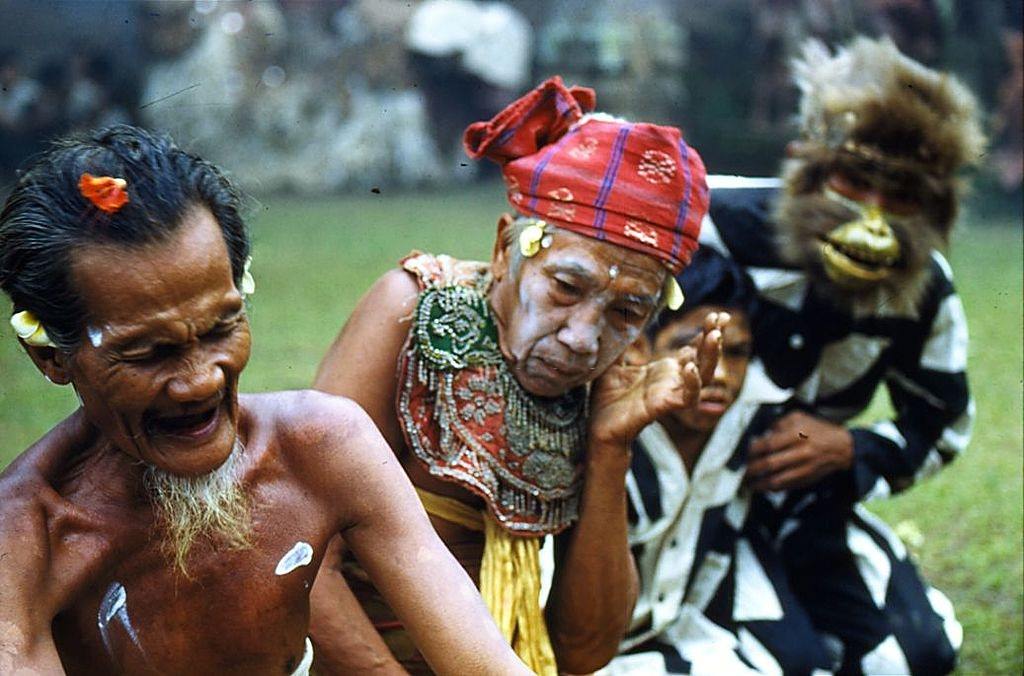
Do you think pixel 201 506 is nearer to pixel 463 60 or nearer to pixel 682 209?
pixel 682 209

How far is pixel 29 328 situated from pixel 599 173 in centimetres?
130

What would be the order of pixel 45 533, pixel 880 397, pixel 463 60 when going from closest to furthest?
pixel 45 533
pixel 880 397
pixel 463 60

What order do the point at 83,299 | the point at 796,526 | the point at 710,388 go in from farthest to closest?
the point at 796,526
the point at 710,388
the point at 83,299

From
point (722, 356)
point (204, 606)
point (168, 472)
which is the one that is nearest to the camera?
point (168, 472)

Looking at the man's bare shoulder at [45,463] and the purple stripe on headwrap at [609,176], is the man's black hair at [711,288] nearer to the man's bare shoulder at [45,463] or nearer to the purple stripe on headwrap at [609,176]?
the purple stripe on headwrap at [609,176]

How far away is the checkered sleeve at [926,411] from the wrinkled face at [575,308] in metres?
1.64

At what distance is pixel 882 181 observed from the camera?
4.00m

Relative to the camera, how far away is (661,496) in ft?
12.2

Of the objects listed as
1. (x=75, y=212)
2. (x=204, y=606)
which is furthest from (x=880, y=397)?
(x=75, y=212)

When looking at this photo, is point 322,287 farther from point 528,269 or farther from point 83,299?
point 83,299

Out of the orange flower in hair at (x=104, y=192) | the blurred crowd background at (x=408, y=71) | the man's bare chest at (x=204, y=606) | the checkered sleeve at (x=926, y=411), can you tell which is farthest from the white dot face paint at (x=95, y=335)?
the blurred crowd background at (x=408, y=71)

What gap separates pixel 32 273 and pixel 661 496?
6.96 ft

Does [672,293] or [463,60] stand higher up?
[672,293]

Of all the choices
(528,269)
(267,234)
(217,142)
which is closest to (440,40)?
(217,142)
